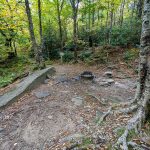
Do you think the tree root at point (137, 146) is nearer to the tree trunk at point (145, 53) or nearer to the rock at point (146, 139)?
the rock at point (146, 139)

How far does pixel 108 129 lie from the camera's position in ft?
14.3

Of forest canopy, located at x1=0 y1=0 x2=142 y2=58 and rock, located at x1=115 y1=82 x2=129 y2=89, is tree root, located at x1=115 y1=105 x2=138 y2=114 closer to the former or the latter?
rock, located at x1=115 y1=82 x2=129 y2=89

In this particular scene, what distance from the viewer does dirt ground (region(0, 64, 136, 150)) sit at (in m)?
4.29

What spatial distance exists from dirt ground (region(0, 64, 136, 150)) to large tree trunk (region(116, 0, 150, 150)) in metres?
0.36

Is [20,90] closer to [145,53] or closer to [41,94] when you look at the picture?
[41,94]

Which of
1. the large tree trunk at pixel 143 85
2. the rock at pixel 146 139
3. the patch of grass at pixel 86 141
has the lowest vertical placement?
the patch of grass at pixel 86 141

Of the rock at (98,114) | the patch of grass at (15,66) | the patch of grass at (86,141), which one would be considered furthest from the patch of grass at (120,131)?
the patch of grass at (15,66)

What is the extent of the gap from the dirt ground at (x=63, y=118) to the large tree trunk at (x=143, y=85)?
14.1 inches

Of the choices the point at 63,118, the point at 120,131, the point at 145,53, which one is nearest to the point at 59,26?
the point at 63,118

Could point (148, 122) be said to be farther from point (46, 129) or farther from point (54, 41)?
point (54, 41)

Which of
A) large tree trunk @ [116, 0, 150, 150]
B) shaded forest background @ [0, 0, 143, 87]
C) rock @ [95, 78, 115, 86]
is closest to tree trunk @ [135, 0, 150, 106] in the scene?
large tree trunk @ [116, 0, 150, 150]

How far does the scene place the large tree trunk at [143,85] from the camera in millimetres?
4043

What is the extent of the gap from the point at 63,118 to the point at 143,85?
240 centimetres

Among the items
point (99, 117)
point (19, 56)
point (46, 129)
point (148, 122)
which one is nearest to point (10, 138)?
point (46, 129)
